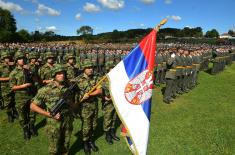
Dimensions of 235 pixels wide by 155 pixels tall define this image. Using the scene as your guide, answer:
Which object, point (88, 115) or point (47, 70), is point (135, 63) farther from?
point (47, 70)

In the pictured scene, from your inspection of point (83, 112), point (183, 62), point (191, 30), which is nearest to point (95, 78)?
point (83, 112)

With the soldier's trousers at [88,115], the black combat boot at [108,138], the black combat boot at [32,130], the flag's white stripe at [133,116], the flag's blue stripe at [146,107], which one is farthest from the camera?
the black combat boot at [32,130]

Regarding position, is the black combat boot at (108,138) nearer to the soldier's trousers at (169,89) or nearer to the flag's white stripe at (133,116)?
the flag's white stripe at (133,116)

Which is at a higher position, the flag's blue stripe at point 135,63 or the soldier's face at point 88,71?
the flag's blue stripe at point 135,63

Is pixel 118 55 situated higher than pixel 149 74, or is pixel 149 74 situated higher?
pixel 149 74

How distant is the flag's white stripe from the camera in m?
3.80

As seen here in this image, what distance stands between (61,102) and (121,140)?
3182 millimetres

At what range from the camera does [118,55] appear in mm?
19922

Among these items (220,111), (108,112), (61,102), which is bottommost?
(220,111)

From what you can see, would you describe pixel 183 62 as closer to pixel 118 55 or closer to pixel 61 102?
pixel 118 55

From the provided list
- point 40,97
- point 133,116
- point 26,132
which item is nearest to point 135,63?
point 133,116

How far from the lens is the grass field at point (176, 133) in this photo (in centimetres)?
686

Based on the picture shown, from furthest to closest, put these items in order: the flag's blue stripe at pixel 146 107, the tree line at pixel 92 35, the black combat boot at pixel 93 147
Result: the tree line at pixel 92 35, the black combat boot at pixel 93 147, the flag's blue stripe at pixel 146 107

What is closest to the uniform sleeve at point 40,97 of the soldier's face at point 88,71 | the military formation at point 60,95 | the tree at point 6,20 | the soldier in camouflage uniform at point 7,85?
the military formation at point 60,95
